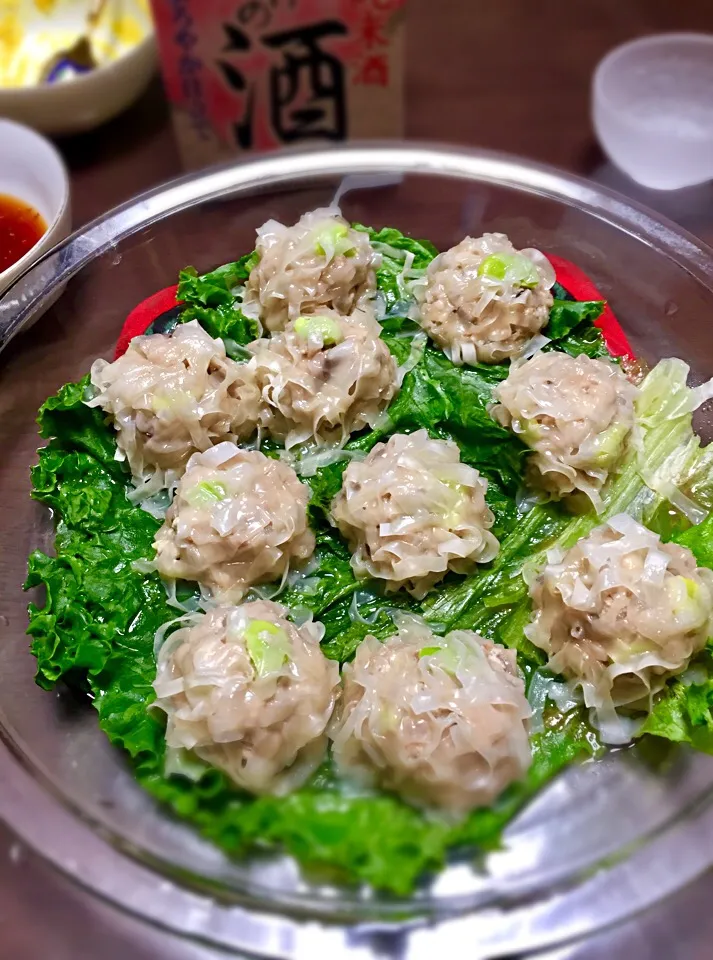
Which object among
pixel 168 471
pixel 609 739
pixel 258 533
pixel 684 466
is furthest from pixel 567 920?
pixel 168 471

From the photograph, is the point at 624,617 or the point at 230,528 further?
the point at 230,528

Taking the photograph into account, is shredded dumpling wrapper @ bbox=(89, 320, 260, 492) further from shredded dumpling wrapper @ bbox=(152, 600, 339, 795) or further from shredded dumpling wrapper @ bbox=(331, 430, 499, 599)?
shredded dumpling wrapper @ bbox=(152, 600, 339, 795)

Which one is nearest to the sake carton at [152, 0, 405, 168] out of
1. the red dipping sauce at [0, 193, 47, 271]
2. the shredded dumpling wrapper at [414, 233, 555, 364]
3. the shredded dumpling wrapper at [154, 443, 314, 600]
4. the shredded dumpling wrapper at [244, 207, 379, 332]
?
the red dipping sauce at [0, 193, 47, 271]

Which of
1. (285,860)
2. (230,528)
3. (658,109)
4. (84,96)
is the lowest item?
(285,860)

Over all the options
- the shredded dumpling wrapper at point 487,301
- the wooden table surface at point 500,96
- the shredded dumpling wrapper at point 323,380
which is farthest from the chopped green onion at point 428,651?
the wooden table surface at point 500,96

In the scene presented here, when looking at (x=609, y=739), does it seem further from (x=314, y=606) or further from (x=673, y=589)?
(x=314, y=606)

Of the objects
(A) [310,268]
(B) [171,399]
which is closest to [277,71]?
(A) [310,268]

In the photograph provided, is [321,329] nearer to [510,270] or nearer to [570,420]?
[510,270]
